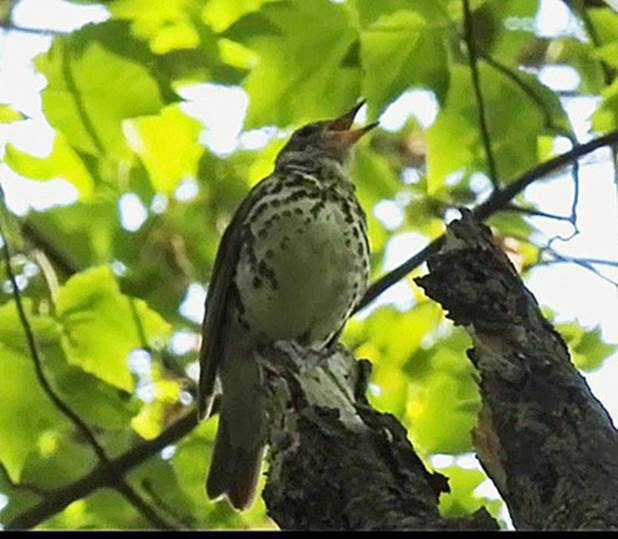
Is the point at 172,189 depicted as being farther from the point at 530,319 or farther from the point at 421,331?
the point at 530,319

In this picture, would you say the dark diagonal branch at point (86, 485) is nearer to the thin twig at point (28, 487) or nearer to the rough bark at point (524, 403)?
the thin twig at point (28, 487)

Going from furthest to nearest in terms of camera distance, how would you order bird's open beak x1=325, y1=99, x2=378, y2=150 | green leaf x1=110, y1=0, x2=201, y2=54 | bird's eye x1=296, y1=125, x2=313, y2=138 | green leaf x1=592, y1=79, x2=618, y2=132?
bird's eye x1=296, y1=125, x2=313, y2=138 < bird's open beak x1=325, y1=99, x2=378, y2=150 < green leaf x1=110, y1=0, x2=201, y2=54 < green leaf x1=592, y1=79, x2=618, y2=132

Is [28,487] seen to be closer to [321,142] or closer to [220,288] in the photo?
[220,288]

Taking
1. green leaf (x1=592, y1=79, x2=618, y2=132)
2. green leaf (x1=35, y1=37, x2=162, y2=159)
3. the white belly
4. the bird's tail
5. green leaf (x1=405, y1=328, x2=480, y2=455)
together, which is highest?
green leaf (x1=592, y1=79, x2=618, y2=132)

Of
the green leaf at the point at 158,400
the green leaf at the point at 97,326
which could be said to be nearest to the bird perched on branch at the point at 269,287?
the green leaf at the point at 158,400

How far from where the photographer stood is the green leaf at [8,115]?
261cm

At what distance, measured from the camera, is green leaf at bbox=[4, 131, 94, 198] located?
2875 millimetres

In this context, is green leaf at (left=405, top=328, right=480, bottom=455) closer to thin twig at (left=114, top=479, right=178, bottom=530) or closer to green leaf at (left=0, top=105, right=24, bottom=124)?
thin twig at (left=114, top=479, right=178, bottom=530)

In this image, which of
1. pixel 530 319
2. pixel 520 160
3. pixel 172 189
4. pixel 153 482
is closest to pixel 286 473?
pixel 530 319

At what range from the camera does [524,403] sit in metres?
1.65

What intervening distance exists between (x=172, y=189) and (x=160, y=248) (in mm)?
226

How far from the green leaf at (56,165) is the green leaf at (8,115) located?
219mm

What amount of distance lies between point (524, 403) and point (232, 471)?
171 centimetres

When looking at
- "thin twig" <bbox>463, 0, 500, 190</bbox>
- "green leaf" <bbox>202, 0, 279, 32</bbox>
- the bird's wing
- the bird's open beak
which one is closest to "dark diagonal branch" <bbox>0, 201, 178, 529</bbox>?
the bird's wing
